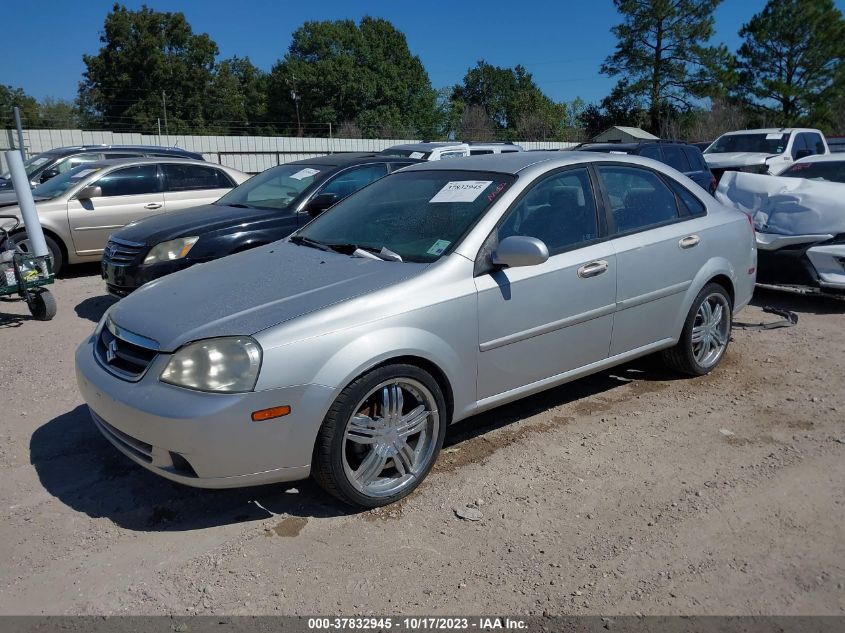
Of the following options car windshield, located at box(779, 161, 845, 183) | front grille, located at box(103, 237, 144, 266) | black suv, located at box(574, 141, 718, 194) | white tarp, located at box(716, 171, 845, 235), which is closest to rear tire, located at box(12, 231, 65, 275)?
front grille, located at box(103, 237, 144, 266)

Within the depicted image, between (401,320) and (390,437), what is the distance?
1.88 feet

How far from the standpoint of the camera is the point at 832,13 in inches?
1735

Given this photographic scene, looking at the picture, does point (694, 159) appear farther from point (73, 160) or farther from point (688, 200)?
point (73, 160)

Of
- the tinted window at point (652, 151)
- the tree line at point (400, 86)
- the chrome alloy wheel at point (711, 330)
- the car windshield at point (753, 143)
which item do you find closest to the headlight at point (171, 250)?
the chrome alloy wheel at point (711, 330)

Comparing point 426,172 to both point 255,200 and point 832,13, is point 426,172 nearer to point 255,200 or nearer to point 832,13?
point 255,200

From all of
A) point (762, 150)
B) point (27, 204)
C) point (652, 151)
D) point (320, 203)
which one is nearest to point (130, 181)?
point (27, 204)

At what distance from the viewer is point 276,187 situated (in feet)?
24.9

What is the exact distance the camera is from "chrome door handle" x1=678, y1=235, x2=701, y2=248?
4672 millimetres

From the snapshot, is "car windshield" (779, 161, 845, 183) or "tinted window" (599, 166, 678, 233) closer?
"tinted window" (599, 166, 678, 233)

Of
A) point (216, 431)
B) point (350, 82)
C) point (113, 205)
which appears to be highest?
point (350, 82)

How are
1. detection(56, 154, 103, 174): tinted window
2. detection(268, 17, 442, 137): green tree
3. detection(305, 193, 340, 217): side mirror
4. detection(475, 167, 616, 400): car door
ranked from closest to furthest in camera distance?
detection(475, 167, 616, 400): car door
detection(305, 193, 340, 217): side mirror
detection(56, 154, 103, 174): tinted window
detection(268, 17, 442, 137): green tree

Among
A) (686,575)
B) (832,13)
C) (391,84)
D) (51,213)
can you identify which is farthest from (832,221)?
(391,84)

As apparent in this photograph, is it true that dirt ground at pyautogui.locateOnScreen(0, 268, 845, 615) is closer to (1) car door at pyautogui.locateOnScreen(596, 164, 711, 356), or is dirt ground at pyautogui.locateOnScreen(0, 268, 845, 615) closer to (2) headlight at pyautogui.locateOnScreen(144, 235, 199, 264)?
(1) car door at pyautogui.locateOnScreen(596, 164, 711, 356)

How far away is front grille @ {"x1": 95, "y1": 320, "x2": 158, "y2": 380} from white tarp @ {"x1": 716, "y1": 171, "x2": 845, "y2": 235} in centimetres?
564
